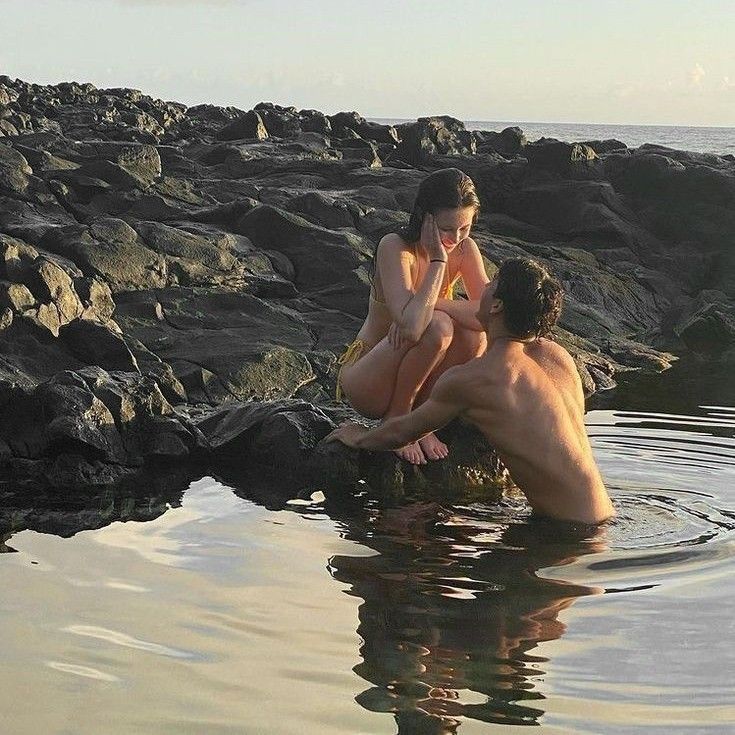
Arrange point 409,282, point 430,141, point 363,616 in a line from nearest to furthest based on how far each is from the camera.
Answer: point 363,616 → point 409,282 → point 430,141

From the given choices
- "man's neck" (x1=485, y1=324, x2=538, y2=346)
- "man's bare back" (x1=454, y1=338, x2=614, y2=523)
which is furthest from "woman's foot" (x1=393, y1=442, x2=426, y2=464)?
"man's neck" (x1=485, y1=324, x2=538, y2=346)

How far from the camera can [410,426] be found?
7.39 metres

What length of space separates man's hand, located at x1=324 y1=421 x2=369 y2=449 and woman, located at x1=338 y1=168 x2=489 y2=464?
0.18 m

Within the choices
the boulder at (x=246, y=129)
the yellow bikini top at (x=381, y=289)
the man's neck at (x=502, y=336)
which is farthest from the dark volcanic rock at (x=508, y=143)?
the man's neck at (x=502, y=336)

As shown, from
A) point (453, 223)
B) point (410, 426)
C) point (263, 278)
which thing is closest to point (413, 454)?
point (410, 426)

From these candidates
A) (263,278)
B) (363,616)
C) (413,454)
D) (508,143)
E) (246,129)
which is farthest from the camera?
(246,129)

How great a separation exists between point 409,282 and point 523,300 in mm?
1361

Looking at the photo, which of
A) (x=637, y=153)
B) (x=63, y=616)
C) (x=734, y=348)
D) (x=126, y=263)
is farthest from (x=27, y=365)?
(x=637, y=153)

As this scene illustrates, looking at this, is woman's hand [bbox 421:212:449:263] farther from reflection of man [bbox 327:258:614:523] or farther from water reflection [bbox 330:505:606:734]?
water reflection [bbox 330:505:606:734]

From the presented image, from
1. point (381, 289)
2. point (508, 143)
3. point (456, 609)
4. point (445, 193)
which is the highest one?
point (508, 143)

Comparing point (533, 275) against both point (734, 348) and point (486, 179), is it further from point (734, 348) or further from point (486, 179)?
point (486, 179)

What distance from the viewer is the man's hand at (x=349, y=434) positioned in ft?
26.5

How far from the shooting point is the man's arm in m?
6.84

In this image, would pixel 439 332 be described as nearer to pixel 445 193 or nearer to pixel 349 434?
pixel 445 193
